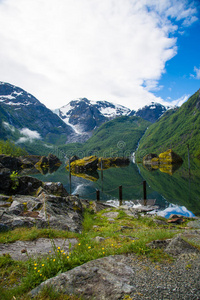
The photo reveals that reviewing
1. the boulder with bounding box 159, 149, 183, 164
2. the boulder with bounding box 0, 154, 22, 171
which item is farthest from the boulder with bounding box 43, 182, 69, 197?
the boulder with bounding box 159, 149, 183, 164

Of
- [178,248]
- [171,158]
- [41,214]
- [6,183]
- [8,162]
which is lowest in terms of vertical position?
[41,214]

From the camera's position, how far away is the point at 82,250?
5867mm

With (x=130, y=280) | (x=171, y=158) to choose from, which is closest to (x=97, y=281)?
(x=130, y=280)

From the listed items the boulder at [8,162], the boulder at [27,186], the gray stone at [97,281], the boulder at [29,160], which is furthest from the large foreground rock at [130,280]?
the boulder at [29,160]

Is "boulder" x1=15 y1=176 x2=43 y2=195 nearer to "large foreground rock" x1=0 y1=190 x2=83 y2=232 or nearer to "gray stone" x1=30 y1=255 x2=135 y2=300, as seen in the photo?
"large foreground rock" x1=0 y1=190 x2=83 y2=232

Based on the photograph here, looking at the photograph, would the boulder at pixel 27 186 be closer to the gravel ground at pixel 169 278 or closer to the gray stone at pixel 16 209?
the gray stone at pixel 16 209

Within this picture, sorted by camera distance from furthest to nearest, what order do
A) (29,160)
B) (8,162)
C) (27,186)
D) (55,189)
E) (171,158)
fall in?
Result: (29,160) → (171,158) → (8,162) → (55,189) → (27,186)

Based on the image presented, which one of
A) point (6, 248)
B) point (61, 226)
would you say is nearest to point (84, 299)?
point (6, 248)

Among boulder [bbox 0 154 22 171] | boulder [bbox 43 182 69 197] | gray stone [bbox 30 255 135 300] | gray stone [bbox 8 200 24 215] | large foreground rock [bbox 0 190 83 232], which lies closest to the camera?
gray stone [bbox 30 255 135 300]

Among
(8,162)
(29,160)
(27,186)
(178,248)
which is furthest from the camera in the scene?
(29,160)

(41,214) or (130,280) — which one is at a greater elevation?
(130,280)

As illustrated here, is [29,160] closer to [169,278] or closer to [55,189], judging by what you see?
[55,189]

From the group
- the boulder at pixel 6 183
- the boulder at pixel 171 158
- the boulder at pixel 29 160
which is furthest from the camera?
the boulder at pixel 29 160

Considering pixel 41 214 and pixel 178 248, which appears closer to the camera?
pixel 178 248
